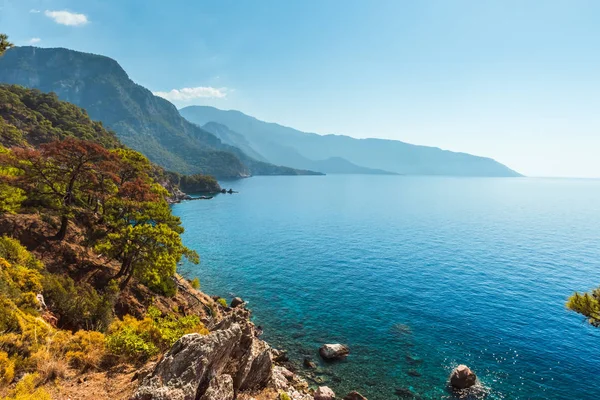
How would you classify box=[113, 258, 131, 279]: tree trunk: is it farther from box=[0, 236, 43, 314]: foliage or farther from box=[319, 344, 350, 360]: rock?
box=[319, 344, 350, 360]: rock

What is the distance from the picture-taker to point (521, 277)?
5741cm

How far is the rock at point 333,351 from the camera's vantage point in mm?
33125

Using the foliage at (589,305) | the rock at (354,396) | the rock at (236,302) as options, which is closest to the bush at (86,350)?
the rock at (354,396)

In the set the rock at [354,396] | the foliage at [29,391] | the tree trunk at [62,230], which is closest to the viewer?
the foliage at [29,391]

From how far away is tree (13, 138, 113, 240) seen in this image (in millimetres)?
29641

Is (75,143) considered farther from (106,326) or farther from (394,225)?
(394,225)

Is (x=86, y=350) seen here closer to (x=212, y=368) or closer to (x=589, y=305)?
(x=212, y=368)

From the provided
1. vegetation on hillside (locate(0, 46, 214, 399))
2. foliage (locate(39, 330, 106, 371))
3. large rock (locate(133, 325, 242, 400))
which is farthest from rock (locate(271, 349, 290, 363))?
foliage (locate(39, 330, 106, 371))

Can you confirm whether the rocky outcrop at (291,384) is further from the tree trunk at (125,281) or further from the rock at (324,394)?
the tree trunk at (125,281)

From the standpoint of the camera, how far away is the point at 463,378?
94.6 ft

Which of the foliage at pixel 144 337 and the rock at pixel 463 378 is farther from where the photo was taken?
the rock at pixel 463 378

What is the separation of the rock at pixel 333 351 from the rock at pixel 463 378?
36.5ft

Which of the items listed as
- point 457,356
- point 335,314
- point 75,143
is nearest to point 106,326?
point 75,143

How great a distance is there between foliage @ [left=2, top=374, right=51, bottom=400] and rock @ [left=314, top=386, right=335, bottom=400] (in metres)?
21.4
